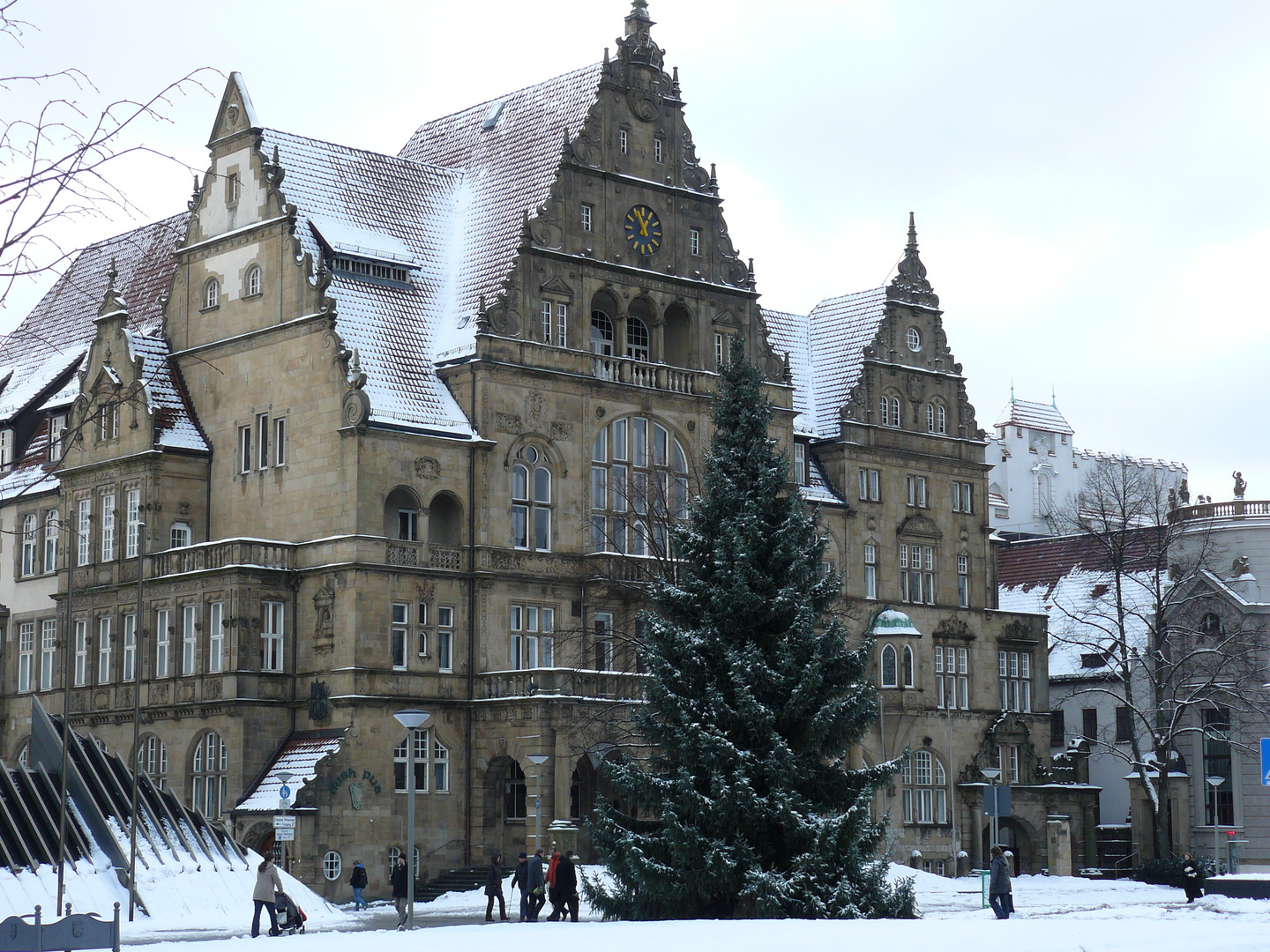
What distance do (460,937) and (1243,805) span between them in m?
58.6

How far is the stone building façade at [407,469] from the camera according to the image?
191 ft

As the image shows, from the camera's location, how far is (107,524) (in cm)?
6412

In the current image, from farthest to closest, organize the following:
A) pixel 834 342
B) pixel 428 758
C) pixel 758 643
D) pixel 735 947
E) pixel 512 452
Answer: pixel 834 342, pixel 512 452, pixel 428 758, pixel 758 643, pixel 735 947

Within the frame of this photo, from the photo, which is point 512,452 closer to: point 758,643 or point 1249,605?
point 758,643

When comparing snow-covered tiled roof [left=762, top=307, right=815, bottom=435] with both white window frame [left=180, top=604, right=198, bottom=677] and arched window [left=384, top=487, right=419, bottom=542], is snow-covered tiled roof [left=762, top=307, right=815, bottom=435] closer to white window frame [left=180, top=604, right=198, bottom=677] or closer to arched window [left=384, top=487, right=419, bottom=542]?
arched window [left=384, top=487, right=419, bottom=542]

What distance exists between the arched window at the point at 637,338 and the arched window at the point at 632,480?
8.27 feet

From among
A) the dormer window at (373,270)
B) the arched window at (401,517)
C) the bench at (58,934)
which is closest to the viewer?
the bench at (58,934)

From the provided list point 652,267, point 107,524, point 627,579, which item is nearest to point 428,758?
point 627,579

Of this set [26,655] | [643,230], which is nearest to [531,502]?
[643,230]

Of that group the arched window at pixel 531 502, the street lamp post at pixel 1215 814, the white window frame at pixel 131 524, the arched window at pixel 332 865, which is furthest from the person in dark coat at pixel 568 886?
the street lamp post at pixel 1215 814

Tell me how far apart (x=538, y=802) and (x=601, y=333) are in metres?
17.4

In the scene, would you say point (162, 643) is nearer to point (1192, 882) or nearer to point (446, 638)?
point (446, 638)

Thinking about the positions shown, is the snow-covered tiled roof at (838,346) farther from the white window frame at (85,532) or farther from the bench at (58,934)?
the bench at (58,934)

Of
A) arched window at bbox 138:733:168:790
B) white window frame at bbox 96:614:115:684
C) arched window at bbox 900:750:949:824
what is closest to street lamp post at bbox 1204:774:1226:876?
arched window at bbox 900:750:949:824
